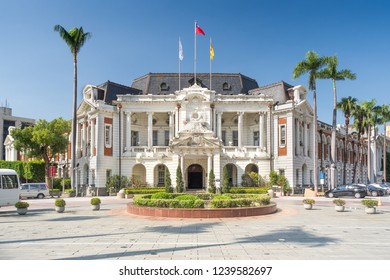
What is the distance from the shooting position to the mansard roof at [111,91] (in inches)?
1883

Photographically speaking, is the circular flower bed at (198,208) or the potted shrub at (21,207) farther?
the potted shrub at (21,207)

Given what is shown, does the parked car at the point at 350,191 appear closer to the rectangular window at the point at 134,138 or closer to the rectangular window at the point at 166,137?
the rectangular window at the point at 166,137

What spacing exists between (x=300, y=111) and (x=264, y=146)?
6.85m

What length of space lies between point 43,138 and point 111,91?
11932mm

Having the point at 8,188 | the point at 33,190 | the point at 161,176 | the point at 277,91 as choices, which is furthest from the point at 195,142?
the point at 8,188

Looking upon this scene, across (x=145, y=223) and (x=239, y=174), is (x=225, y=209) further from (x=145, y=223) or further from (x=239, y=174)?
(x=239, y=174)

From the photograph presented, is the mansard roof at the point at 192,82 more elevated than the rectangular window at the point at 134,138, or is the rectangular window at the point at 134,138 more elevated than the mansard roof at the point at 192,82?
the mansard roof at the point at 192,82

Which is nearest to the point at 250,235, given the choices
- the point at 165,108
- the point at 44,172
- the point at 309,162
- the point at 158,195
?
the point at 158,195

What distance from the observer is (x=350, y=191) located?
39.4 meters

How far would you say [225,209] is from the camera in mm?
19172

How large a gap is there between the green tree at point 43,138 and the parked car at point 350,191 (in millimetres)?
37988

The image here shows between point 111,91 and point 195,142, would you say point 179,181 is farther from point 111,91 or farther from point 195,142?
point 111,91

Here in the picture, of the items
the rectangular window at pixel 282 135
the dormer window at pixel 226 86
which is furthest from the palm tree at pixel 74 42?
the rectangular window at pixel 282 135

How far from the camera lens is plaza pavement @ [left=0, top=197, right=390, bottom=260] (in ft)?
32.6
